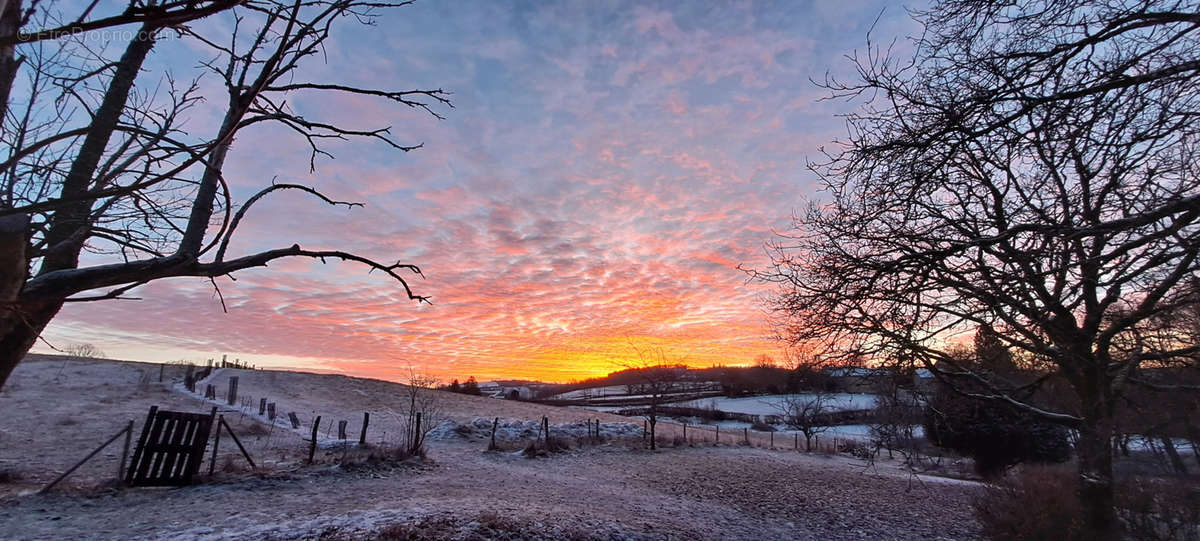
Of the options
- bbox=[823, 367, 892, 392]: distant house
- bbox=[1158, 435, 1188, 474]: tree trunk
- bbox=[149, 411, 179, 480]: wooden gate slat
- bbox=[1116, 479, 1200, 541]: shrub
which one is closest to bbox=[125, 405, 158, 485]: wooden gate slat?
bbox=[149, 411, 179, 480]: wooden gate slat

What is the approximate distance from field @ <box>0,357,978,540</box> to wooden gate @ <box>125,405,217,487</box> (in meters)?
0.44

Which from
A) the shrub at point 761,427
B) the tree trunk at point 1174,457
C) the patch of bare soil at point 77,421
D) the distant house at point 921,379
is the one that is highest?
the distant house at point 921,379

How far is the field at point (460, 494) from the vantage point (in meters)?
8.69

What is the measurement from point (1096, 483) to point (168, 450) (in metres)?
18.7

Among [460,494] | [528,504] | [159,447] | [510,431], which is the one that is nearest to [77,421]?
[159,447]

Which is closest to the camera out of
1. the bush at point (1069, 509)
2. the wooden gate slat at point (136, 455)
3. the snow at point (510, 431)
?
the bush at point (1069, 509)

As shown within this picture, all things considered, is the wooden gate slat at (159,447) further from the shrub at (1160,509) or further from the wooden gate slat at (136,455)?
the shrub at (1160,509)

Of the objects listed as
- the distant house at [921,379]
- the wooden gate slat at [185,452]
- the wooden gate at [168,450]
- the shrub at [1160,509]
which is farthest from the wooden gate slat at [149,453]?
the shrub at [1160,509]

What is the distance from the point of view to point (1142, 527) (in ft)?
25.4

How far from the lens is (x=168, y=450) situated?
12.6 m

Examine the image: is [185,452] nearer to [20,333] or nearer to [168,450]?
[168,450]

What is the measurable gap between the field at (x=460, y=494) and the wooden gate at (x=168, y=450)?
436mm

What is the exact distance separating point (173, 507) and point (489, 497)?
6219 mm

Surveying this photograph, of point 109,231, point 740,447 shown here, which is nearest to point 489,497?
point 109,231
